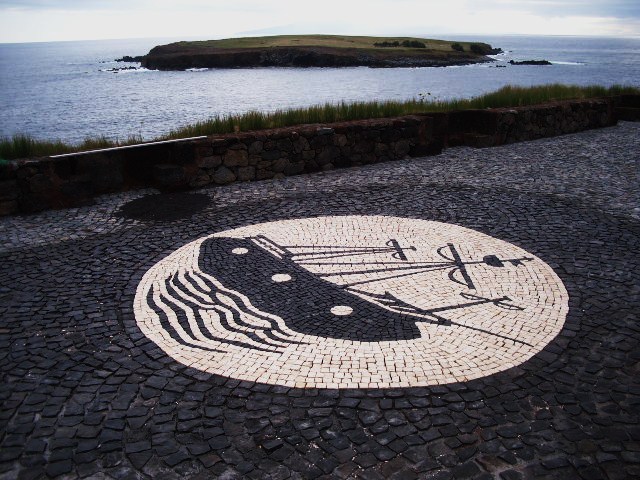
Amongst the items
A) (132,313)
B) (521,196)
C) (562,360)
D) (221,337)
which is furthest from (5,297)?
(521,196)

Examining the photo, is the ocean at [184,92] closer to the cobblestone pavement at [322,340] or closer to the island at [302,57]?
the island at [302,57]

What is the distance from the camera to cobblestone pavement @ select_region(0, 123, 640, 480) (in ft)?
13.1

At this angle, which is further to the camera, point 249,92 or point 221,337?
point 249,92

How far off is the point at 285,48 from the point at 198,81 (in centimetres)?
3240

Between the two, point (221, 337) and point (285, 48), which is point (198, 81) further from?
point (221, 337)

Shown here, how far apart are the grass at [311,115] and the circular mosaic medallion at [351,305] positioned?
14.1ft

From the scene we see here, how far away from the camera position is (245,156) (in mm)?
11367

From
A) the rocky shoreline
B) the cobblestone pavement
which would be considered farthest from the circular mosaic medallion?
the rocky shoreline

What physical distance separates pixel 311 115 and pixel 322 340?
29.0 ft

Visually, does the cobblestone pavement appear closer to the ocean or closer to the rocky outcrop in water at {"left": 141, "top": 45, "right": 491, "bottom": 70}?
the ocean

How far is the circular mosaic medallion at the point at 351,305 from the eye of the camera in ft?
16.6

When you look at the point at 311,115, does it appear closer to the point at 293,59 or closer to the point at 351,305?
the point at 351,305

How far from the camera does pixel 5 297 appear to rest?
20.8ft

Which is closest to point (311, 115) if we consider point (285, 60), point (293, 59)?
point (293, 59)
